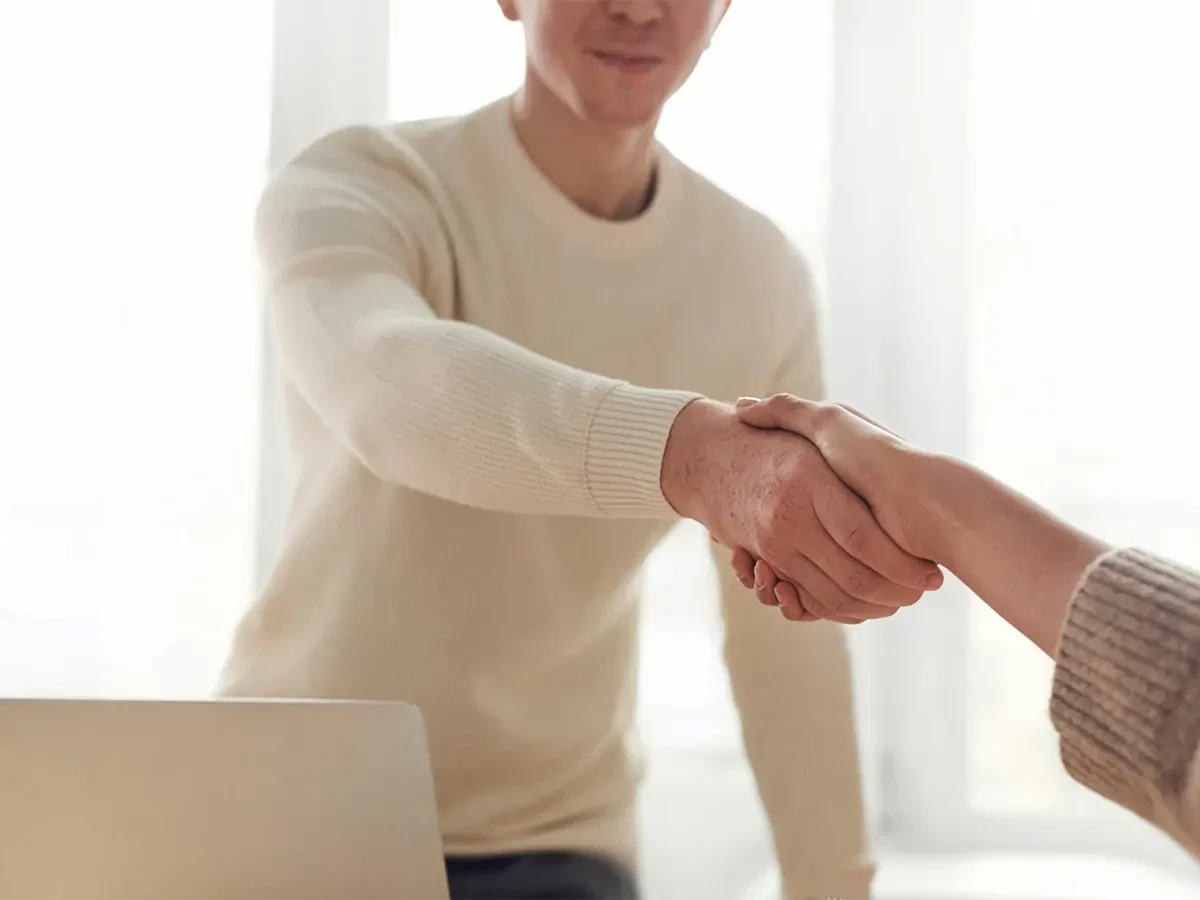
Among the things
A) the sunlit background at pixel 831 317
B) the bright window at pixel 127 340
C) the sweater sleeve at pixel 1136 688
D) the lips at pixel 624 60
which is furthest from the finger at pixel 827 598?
the bright window at pixel 127 340

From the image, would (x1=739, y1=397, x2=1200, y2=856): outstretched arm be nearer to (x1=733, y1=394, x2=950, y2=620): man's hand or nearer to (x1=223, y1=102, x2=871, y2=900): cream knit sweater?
(x1=733, y1=394, x2=950, y2=620): man's hand

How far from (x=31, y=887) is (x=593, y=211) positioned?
78 centimetres

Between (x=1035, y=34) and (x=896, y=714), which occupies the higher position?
(x=1035, y=34)

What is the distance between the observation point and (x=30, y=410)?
5.01ft

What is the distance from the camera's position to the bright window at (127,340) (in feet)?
4.99

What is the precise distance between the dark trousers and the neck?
0.59 m

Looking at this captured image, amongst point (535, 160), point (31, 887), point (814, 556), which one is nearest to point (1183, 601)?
point (814, 556)

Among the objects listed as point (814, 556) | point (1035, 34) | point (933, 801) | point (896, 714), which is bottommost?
point (933, 801)

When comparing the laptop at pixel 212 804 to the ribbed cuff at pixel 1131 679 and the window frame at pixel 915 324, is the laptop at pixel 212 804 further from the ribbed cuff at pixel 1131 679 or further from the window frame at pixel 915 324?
the window frame at pixel 915 324

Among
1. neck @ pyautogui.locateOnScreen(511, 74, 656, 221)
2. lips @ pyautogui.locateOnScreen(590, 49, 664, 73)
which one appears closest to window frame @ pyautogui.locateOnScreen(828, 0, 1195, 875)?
neck @ pyautogui.locateOnScreen(511, 74, 656, 221)

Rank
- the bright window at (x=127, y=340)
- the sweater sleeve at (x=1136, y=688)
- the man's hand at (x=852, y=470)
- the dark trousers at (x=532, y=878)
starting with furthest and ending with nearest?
the bright window at (x=127, y=340), the dark trousers at (x=532, y=878), the man's hand at (x=852, y=470), the sweater sleeve at (x=1136, y=688)

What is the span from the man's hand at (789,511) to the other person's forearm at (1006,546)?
1.8 inches

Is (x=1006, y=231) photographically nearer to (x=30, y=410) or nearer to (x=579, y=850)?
(x=579, y=850)

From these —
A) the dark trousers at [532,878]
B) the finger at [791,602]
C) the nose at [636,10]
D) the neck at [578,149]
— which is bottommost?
the dark trousers at [532,878]
